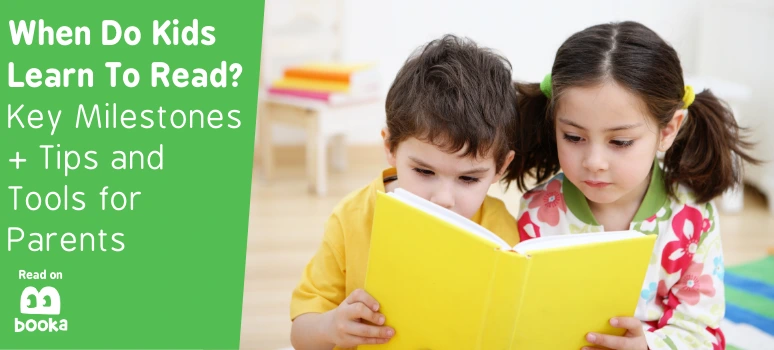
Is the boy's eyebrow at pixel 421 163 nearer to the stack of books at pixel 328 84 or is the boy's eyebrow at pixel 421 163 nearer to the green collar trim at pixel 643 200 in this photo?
the green collar trim at pixel 643 200

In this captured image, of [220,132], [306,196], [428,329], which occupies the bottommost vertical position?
[306,196]

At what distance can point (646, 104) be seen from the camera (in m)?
1.28

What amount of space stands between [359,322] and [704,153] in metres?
0.67

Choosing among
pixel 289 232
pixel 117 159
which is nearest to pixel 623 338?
pixel 117 159

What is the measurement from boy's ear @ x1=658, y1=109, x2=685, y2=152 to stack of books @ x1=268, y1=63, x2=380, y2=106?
187 cm

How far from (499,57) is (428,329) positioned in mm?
455

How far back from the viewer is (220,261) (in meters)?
1.74

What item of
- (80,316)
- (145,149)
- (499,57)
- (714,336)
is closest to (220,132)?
(145,149)

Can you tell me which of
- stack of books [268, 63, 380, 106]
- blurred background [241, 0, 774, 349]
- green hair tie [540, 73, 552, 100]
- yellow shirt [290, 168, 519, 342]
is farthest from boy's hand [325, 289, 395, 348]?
stack of books [268, 63, 380, 106]

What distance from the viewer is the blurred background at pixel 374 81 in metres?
2.70

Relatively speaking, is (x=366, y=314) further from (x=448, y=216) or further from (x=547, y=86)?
(x=547, y=86)

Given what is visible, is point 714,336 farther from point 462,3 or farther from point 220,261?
point 462,3

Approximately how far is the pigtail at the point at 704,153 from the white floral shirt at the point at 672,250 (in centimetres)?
2

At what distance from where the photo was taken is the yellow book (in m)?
1.04
